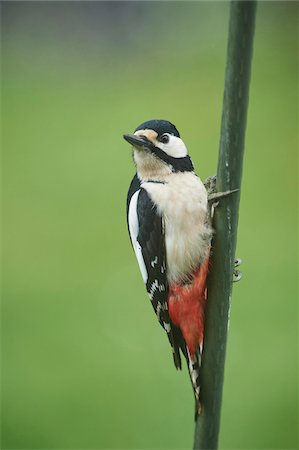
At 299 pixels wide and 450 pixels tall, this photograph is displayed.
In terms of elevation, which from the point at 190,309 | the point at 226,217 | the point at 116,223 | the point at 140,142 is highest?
the point at 140,142

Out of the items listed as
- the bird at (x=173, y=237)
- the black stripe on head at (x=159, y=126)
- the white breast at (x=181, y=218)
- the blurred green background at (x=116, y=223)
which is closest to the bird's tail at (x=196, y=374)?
the bird at (x=173, y=237)

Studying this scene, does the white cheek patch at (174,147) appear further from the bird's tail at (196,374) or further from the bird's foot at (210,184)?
the bird's tail at (196,374)

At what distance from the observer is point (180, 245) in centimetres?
→ 149

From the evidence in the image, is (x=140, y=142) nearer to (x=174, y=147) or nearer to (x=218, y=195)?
(x=174, y=147)

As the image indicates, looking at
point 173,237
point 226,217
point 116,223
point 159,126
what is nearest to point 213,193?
point 226,217

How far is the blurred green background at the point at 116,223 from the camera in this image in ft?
8.87

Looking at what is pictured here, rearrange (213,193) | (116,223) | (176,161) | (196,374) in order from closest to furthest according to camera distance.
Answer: (213,193) → (196,374) → (176,161) → (116,223)

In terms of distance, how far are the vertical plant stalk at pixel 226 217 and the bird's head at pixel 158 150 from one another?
9.6 inches

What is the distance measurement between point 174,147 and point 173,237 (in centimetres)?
20

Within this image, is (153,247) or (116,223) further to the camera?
(116,223)

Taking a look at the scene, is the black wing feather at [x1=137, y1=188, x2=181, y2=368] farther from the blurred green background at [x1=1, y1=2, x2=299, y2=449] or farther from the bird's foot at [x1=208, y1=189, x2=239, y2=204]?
the blurred green background at [x1=1, y1=2, x2=299, y2=449]

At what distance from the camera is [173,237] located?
1503 millimetres

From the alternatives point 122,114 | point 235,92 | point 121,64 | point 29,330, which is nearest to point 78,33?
point 121,64

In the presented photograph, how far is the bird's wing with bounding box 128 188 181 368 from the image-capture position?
1490 mm
